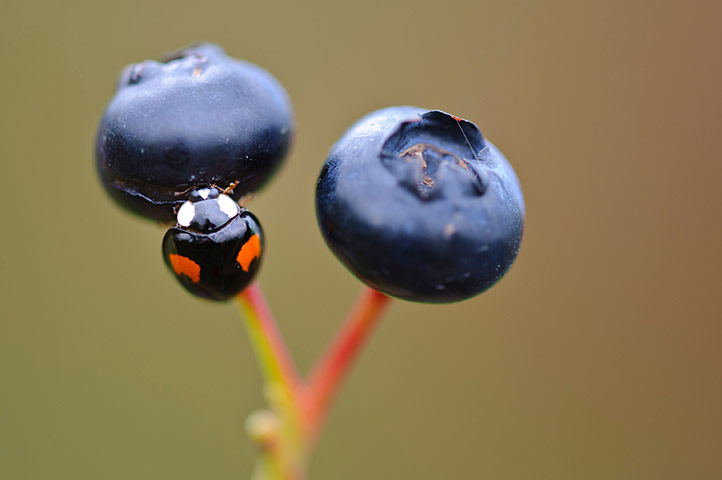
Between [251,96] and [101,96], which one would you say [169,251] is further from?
[101,96]

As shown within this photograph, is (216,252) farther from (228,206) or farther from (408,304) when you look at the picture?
(408,304)

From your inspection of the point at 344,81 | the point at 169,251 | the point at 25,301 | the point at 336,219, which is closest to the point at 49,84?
the point at 25,301

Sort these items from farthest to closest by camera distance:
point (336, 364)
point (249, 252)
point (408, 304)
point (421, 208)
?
point (408, 304) < point (336, 364) < point (249, 252) < point (421, 208)

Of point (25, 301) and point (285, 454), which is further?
point (25, 301)

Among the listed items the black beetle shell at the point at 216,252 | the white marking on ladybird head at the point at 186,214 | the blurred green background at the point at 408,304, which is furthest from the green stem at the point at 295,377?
the blurred green background at the point at 408,304

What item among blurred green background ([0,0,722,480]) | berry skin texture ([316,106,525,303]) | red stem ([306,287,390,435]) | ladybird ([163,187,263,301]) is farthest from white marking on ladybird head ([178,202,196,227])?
blurred green background ([0,0,722,480])

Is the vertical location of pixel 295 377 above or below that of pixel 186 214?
below

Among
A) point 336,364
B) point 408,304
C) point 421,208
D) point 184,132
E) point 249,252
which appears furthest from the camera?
point 408,304

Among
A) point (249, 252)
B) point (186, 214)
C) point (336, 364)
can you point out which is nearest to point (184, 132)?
point (186, 214)
